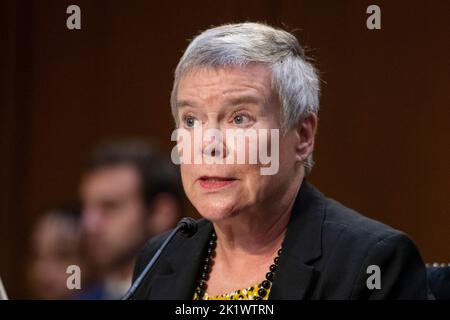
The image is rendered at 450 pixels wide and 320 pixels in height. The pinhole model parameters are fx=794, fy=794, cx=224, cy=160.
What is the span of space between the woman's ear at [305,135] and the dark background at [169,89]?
0.90 metres

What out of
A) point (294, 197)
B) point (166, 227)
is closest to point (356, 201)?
point (166, 227)

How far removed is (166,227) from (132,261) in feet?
0.55

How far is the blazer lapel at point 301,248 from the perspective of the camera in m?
1.73

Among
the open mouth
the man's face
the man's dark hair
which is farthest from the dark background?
the open mouth

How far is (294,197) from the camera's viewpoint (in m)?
1.93

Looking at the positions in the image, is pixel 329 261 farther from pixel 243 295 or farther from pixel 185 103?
pixel 185 103

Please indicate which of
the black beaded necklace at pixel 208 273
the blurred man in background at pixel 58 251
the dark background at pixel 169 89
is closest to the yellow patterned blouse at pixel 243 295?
the black beaded necklace at pixel 208 273

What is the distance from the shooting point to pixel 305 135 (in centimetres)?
193

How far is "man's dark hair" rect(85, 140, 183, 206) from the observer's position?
2791 mm

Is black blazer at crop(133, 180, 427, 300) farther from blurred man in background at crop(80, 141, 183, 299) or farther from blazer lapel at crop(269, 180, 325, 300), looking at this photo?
blurred man in background at crop(80, 141, 183, 299)

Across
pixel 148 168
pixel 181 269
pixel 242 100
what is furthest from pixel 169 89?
pixel 242 100

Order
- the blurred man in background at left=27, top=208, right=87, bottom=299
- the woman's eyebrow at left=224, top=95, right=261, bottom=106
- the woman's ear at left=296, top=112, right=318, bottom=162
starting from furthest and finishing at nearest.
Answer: the blurred man in background at left=27, top=208, right=87, bottom=299
the woman's ear at left=296, top=112, right=318, bottom=162
the woman's eyebrow at left=224, top=95, right=261, bottom=106

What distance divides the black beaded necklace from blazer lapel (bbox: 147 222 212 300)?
0.05 ft

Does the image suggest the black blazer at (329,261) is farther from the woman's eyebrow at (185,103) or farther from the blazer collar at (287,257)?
the woman's eyebrow at (185,103)
